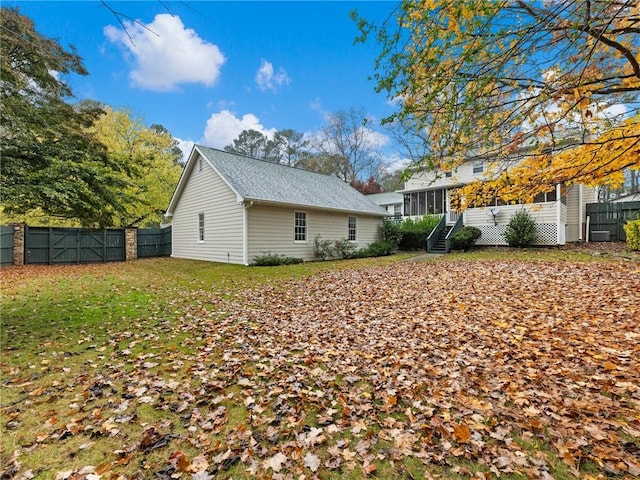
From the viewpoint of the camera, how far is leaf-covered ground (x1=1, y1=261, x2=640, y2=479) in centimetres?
222

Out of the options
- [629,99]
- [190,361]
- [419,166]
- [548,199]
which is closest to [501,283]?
[629,99]

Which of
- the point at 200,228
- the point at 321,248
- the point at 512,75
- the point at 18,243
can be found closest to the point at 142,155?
the point at 200,228

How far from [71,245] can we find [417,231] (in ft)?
60.5

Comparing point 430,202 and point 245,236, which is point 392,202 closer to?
point 430,202

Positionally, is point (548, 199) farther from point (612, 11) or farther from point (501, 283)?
point (612, 11)

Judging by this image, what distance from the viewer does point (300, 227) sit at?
15.1m

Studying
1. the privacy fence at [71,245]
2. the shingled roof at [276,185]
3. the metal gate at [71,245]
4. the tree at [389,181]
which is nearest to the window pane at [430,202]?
the shingled roof at [276,185]

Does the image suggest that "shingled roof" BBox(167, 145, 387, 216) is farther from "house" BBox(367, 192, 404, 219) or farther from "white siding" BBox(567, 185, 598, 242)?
"house" BBox(367, 192, 404, 219)

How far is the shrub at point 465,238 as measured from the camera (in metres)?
16.6

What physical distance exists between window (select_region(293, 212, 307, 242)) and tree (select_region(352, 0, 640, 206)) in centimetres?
1061

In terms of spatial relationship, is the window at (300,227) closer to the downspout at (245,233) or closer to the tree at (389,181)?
the downspout at (245,233)

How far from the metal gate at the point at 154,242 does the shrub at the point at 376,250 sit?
1156cm

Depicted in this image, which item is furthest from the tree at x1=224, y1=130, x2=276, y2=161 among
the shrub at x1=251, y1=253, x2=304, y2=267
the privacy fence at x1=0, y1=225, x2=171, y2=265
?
the shrub at x1=251, y1=253, x2=304, y2=267

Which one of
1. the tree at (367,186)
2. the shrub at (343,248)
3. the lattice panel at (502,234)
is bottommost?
the shrub at (343,248)
